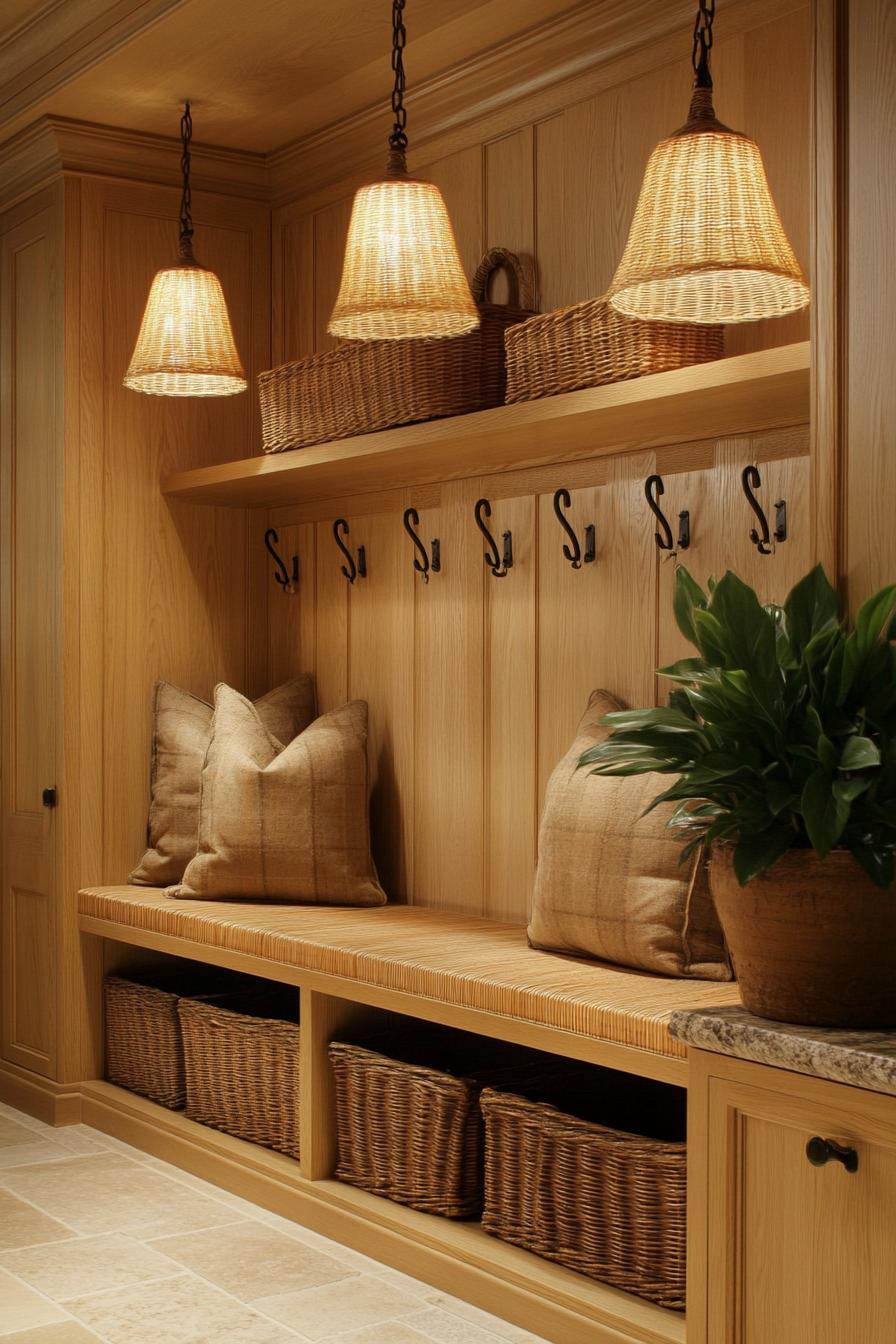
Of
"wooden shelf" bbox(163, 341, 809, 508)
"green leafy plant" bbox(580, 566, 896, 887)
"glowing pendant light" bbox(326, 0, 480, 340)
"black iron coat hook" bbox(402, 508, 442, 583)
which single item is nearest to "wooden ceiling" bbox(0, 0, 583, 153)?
"glowing pendant light" bbox(326, 0, 480, 340)

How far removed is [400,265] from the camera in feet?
8.98

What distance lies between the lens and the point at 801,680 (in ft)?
6.73

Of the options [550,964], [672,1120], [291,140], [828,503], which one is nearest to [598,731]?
[550,964]

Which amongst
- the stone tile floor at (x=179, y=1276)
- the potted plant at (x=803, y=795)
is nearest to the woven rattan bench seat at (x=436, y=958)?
the potted plant at (x=803, y=795)

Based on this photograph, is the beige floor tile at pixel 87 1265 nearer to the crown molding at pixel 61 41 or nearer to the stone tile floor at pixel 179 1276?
the stone tile floor at pixel 179 1276

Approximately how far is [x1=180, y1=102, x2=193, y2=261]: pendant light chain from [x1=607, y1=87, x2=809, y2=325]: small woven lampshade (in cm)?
157

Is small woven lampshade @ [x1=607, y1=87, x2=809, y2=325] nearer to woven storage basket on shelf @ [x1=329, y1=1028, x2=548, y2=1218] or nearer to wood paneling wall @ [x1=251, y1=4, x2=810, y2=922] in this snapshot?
wood paneling wall @ [x1=251, y1=4, x2=810, y2=922]

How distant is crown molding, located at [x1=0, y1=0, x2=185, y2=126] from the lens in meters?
3.46

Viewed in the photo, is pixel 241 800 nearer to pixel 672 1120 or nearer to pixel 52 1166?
pixel 52 1166

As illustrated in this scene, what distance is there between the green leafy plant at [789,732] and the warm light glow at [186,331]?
6.01 ft

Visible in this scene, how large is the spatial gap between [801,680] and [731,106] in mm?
1538

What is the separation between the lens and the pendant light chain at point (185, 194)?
375 cm

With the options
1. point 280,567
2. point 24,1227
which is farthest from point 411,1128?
point 280,567

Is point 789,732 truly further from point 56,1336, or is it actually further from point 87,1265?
point 87,1265
